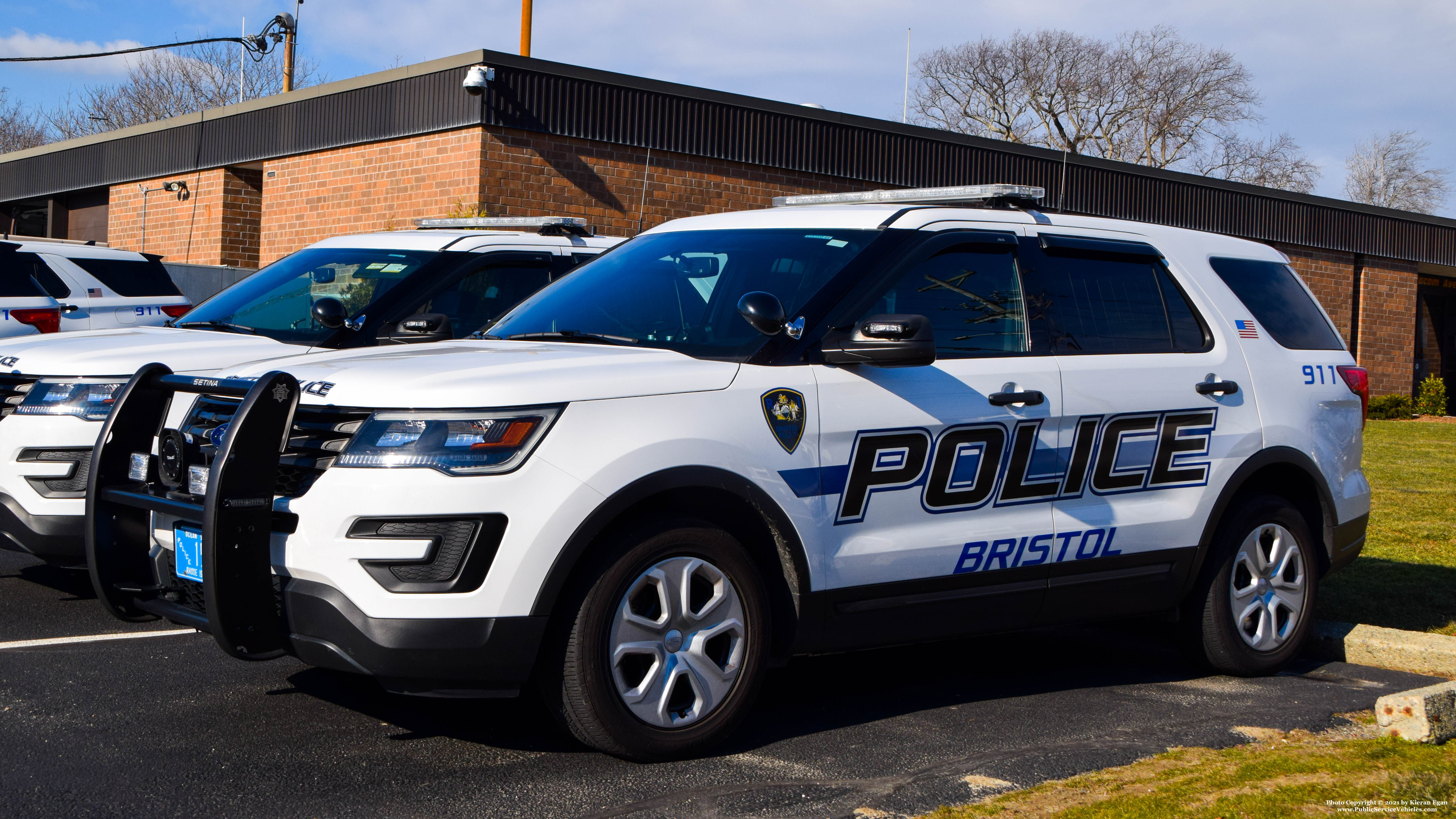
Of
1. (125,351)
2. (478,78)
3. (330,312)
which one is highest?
(478,78)

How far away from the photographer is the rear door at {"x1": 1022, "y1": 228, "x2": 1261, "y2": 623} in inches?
209

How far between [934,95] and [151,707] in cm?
5837

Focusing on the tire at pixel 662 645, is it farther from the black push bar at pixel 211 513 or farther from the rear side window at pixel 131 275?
the rear side window at pixel 131 275

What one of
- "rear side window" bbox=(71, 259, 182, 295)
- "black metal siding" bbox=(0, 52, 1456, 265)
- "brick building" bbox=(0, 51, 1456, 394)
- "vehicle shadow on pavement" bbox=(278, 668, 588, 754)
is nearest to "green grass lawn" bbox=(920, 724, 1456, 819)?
"vehicle shadow on pavement" bbox=(278, 668, 588, 754)

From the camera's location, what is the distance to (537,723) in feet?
16.0

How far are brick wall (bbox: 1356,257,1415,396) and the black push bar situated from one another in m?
28.4

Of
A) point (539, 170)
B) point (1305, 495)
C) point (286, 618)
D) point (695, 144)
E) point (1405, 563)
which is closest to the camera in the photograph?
point (286, 618)

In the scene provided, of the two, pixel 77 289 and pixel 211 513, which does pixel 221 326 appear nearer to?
pixel 77 289

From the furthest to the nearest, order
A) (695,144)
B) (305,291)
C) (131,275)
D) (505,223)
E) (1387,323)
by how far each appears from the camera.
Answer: (1387,323), (695,144), (131,275), (505,223), (305,291)

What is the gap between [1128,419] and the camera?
5.42m

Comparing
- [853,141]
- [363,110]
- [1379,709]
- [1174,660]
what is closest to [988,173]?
[853,141]

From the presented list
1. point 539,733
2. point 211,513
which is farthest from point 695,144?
point 211,513

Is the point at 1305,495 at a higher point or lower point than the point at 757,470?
lower

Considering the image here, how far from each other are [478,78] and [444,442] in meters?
13.2
